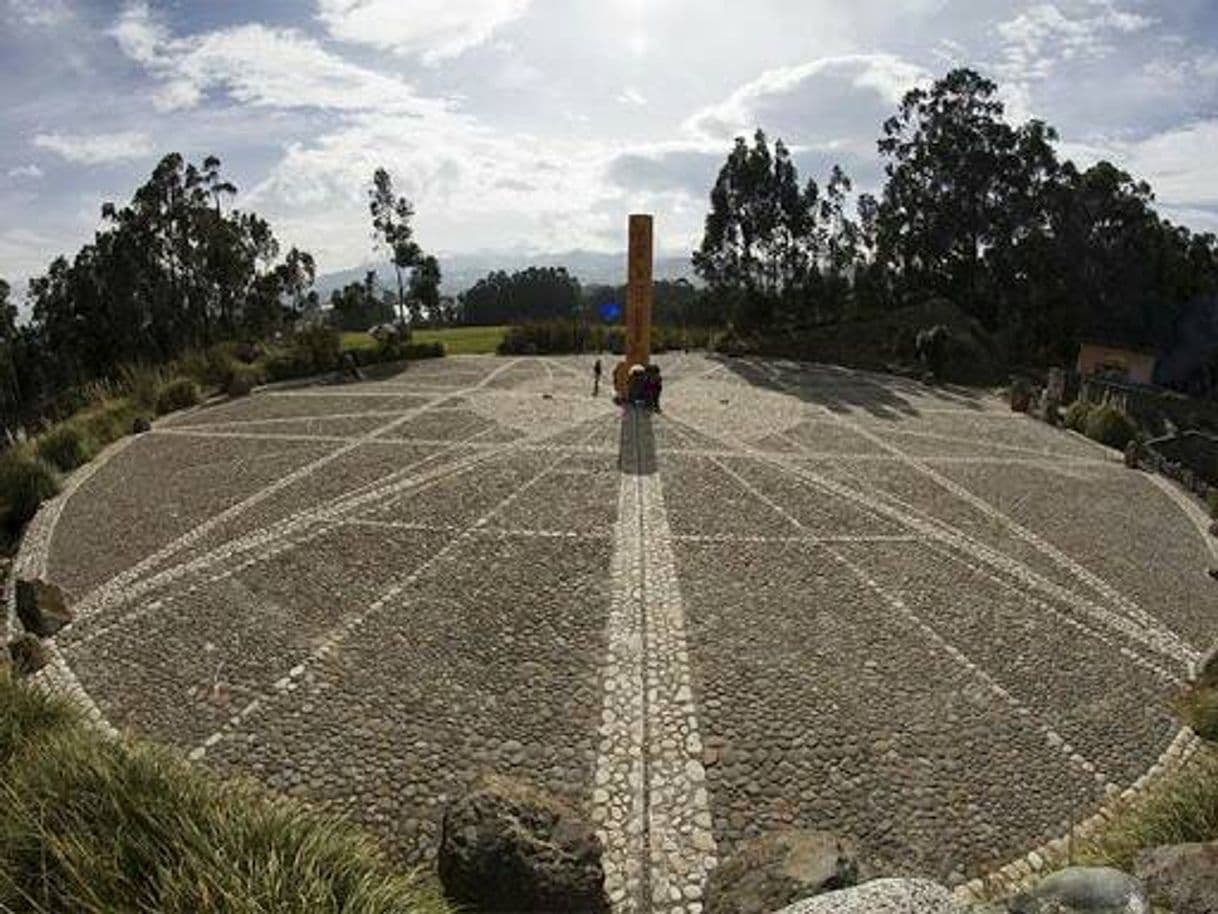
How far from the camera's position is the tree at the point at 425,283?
37156 millimetres

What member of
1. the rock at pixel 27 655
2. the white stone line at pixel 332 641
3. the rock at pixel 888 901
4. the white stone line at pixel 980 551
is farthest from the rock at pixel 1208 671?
the rock at pixel 27 655

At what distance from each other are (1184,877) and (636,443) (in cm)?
1525

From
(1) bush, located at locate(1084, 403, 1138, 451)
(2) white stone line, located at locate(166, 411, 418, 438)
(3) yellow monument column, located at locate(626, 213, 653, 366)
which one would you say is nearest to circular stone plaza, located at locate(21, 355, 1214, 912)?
(2) white stone line, located at locate(166, 411, 418, 438)

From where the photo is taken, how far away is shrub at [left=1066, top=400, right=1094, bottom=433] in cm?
2213

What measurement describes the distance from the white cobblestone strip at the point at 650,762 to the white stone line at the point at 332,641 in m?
2.75

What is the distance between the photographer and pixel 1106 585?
467 inches

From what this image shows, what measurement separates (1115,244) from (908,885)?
45.4 metres

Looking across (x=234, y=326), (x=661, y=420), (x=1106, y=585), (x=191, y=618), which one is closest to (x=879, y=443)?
(x=661, y=420)

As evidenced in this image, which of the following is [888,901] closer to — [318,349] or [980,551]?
[980,551]

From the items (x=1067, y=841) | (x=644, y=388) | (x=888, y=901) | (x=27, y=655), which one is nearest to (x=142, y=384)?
(x=644, y=388)

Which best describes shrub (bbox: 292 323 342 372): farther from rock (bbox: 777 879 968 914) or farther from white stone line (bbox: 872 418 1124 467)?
rock (bbox: 777 879 968 914)

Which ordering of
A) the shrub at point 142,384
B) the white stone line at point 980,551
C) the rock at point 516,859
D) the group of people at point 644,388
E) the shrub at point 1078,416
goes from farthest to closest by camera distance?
the group of people at point 644,388
the shrub at point 1078,416
the shrub at point 142,384
the white stone line at point 980,551
the rock at point 516,859

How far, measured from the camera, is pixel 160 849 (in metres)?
4.43

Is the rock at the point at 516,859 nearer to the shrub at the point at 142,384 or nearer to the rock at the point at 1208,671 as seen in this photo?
the rock at the point at 1208,671
